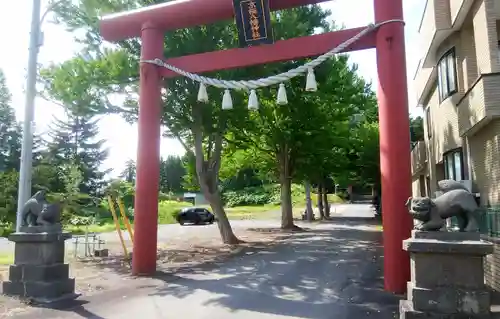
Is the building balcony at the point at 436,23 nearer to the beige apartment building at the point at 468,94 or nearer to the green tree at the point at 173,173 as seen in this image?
the beige apartment building at the point at 468,94

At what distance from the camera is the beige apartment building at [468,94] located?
8.48 m

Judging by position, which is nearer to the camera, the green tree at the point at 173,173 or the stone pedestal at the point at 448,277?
the stone pedestal at the point at 448,277

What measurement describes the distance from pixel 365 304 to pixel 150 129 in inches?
247

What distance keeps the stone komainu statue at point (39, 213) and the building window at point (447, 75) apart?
33.4 feet

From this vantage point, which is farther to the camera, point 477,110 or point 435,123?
point 435,123

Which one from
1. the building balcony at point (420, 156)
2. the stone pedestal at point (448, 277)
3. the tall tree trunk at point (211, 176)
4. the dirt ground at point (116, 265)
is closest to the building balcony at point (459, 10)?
the stone pedestal at point (448, 277)

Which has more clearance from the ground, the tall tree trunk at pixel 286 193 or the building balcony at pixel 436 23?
the building balcony at pixel 436 23

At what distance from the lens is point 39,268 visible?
24.5 ft

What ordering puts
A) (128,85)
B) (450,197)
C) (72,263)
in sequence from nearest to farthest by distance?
(450,197) → (72,263) → (128,85)

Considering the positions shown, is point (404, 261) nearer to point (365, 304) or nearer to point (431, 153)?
point (365, 304)

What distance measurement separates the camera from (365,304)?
7.12 metres

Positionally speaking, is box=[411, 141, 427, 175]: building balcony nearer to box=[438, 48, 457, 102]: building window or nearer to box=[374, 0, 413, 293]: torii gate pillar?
box=[438, 48, 457, 102]: building window

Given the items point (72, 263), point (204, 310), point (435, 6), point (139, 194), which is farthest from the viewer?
point (72, 263)

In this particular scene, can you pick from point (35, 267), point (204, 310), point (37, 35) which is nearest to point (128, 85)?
point (37, 35)
